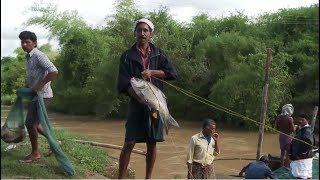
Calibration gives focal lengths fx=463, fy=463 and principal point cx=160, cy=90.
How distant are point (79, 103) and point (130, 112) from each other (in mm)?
24613

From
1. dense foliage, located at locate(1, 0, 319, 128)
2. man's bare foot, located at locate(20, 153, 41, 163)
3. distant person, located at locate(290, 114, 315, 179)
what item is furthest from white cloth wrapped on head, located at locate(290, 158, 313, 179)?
dense foliage, located at locate(1, 0, 319, 128)

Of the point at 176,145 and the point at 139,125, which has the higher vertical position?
the point at 139,125

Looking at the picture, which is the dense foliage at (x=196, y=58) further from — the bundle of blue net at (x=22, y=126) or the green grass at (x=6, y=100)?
the bundle of blue net at (x=22, y=126)

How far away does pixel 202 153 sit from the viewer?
5.47m

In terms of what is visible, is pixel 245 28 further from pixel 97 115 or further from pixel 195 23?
pixel 97 115

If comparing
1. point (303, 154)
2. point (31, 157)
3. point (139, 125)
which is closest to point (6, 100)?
point (31, 157)

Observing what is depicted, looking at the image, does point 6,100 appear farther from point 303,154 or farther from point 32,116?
point 303,154

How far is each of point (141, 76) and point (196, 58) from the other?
19930mm

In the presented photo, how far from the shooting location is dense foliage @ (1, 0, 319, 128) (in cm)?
1988

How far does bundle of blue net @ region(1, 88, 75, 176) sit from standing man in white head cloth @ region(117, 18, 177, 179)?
763 millimetres

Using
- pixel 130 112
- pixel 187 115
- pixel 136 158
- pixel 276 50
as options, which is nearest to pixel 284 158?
pixel 130 112

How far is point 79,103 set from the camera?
2812 cm

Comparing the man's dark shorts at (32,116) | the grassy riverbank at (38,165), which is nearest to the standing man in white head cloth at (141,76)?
the grassy riverbank at (38,165)

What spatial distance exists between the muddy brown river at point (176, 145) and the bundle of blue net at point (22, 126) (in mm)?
3869
